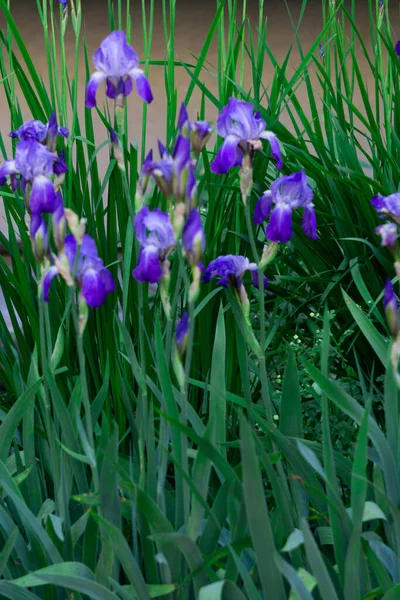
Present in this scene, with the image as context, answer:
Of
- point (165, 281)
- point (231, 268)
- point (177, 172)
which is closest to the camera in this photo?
point (177, 172)

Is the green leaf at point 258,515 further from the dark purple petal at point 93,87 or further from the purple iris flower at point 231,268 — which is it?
the dark purple petal at point 93,87

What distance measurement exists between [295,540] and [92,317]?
2.65 feet

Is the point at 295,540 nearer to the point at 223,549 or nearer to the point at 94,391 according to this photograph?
the point at 223,549

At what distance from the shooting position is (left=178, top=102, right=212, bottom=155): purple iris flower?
2.90 ft

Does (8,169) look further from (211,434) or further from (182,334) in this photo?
(211,434)

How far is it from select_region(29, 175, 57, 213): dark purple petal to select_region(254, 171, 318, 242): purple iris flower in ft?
1.11

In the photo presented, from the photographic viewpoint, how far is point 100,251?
1.62 metres

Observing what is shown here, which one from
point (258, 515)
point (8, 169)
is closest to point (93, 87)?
point (8, 169)

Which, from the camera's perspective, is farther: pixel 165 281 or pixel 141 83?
pixel 141 83

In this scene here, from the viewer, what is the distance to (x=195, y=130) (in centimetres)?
89

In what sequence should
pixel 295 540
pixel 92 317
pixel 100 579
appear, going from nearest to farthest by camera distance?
pixel 295 540 → pixel 100 579 → pixel 92 317

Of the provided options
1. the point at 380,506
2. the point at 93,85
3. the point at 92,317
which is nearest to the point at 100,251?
the point at 92,317

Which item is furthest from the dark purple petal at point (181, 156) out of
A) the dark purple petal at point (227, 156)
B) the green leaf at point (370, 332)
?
the green leaf at point (370, 332)

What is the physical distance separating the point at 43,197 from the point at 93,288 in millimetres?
136
